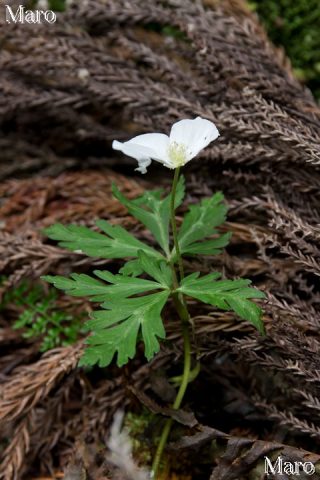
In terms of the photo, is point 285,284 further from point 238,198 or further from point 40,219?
point 40,219

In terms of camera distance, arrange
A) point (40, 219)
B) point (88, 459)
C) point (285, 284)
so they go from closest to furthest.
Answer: point (88, 459) < point (285, 284) < point (40, 219)

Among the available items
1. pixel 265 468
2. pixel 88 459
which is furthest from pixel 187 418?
pixel 88 459

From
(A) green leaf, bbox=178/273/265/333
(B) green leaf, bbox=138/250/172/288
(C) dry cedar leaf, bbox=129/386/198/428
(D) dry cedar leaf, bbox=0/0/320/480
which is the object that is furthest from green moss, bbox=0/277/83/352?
(A) green leaf, bbox=178/273/265/333

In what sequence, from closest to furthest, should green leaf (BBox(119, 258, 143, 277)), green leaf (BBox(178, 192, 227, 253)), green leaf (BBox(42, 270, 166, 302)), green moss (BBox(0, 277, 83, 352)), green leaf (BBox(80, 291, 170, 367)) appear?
green leaf (BBox(80, 291, 170, 367)) → green leaf (BBox(42, 270, 166, 302)) → green leaf (BBox(119, 258, 143, 277)) → green leaf (BBox(178, 192, 227, 253)) → green moss (BBox(0, 277, 83, 352))

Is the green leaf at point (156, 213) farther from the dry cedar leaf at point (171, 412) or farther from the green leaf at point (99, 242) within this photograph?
the dry cedar leaf at point (171, 412)

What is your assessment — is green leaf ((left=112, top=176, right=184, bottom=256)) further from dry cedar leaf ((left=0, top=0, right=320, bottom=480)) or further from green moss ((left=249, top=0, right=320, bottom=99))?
green moss ((left=249, top=0, right=320, bottom=99))

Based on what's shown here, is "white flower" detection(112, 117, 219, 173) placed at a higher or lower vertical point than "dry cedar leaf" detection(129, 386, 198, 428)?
higher
